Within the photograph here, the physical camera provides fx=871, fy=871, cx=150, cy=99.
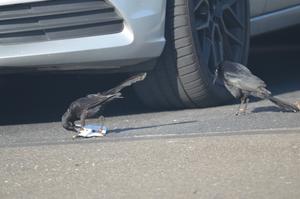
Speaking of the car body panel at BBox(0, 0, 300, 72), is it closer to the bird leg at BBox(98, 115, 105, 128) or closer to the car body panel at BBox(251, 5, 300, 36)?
the bird leg at BBox(98, 115, 105, 128)

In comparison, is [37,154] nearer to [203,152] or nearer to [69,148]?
[69,148]

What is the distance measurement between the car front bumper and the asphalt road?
0.46m

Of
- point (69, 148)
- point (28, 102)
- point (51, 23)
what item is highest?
point (51, 23)

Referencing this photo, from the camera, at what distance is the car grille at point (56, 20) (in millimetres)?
5145

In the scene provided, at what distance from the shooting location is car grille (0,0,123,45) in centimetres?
514

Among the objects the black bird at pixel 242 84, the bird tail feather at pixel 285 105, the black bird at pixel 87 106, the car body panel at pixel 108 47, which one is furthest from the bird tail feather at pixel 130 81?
the bird tail feather at pixel 285 105

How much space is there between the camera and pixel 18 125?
5828 millimetres

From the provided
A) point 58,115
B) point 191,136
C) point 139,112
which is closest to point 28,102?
point 58,115

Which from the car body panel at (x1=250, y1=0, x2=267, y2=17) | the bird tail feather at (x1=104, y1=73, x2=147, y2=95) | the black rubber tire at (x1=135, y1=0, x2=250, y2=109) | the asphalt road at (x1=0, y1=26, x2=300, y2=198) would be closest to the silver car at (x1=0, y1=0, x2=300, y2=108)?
the black rubber tire at (x1=135, y1=0, x2=250, y2=109)

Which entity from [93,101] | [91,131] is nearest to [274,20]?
[93,101]

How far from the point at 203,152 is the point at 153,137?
18.8 inches

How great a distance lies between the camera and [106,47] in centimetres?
523

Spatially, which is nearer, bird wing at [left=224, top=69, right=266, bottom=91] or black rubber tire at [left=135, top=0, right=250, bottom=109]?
black rubber tire at [left=135, top=0, right=250, bottom=109]

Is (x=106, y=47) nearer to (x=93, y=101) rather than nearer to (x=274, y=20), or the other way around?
(x=93, y=101)
